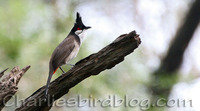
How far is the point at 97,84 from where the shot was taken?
216 inches

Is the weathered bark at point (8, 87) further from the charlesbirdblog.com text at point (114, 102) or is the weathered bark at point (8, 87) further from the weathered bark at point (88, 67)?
the charlesbirdblog.com text at point (114, 102)

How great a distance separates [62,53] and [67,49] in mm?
119

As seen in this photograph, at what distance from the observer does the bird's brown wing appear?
3.67 m

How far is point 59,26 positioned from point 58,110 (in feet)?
4.38

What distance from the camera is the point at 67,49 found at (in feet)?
12.9

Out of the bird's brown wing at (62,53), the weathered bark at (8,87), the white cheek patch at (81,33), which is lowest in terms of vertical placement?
the weathered bark at (8,87)

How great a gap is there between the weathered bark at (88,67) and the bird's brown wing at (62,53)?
22.1 inches

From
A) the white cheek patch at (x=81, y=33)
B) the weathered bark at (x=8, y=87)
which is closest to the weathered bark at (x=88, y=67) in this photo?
the weathered bark at (x=8, y=87)

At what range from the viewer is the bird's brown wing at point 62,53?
12.1ft

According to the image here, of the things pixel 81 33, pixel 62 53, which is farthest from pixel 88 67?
pixel 81 33

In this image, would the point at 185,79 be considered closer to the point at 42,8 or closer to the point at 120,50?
the point at 42,8

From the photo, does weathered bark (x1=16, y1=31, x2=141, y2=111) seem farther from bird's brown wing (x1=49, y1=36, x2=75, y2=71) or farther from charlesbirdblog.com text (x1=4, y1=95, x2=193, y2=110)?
charlesbirdblog.com text (x1=4, y1=95, x2=193, y2=110)

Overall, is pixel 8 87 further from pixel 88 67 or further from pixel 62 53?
pixel 62 53

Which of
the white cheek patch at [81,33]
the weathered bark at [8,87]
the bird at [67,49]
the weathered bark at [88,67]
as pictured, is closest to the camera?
the weathered bark at [88,67]
